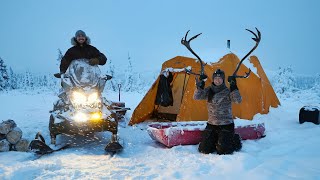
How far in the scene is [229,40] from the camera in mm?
9500

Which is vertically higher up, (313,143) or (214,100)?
(214,100)

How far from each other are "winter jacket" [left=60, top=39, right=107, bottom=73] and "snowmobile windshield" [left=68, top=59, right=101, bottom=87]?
332 mm

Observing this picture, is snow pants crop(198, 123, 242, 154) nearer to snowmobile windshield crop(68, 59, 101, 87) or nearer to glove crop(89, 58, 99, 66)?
snowmobile windshield crop(68, 59, 101, 87)

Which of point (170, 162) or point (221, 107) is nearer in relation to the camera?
point (170, 162)

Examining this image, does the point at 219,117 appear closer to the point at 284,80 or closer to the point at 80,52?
the point at 80,52

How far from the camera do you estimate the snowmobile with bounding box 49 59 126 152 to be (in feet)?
18.4

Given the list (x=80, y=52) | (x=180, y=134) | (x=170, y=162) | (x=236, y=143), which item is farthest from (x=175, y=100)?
(x=170, y=162)

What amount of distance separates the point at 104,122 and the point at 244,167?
2.78 metres

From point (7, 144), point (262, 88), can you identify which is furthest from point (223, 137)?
point (262, 88)

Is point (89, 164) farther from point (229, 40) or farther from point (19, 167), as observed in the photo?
point (229, 40)

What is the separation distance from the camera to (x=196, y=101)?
8.21 m

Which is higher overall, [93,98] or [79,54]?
[79,54]

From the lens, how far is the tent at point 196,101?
8.20 meters

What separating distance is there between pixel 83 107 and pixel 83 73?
2.82 feet
